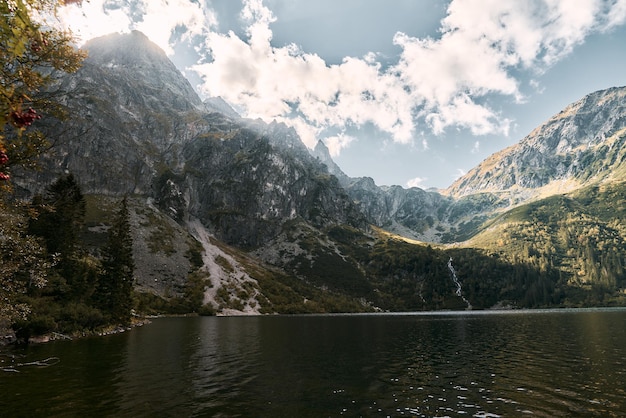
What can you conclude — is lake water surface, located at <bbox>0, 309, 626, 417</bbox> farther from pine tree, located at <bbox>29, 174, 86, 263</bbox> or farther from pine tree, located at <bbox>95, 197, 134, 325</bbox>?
pine tree, located at <bbox>95, 197, 134, 325</bbox>

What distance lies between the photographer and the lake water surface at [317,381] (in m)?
28.9

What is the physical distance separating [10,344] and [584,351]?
9278cm

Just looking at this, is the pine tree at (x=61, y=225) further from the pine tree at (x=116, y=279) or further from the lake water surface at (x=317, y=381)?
the lake water surface at (x=317, y=381)

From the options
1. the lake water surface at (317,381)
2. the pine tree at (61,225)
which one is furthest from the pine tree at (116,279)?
the lake water surface at (317,381)

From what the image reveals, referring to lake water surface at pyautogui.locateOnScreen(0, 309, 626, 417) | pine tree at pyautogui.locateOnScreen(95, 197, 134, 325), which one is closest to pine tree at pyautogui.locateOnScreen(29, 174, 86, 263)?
pine tree at pyautogui.locateOnScreen(95, 197, 134, 325)

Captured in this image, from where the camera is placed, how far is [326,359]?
176 ft

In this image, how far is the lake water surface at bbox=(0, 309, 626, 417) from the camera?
28875 millimetres

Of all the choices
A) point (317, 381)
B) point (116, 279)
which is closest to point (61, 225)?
point (116, 279)

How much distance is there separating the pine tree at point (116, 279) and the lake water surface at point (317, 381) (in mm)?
32550

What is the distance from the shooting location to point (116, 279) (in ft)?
325

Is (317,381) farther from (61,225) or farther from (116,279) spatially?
(116,279)

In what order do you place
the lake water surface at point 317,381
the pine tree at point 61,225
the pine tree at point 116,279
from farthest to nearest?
1. the pine tree at point 116,279
2. the pine tree at point 61,225
3. the lake water surface at point 317,381

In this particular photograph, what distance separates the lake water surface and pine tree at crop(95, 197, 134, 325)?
3255 cm

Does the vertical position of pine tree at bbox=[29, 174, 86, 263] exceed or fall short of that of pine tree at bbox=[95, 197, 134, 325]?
it exceeds it
